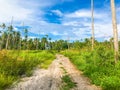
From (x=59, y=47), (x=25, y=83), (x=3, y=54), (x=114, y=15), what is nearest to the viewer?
(x=25, y=83)

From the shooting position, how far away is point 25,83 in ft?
33.5

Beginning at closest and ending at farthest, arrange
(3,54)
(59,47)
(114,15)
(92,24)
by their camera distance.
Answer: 1. (3,54)
2. (114,15)
3. (92,24)
4. (59,47)

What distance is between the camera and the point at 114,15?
1588 centimetres

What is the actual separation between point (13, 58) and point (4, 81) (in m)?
2.62

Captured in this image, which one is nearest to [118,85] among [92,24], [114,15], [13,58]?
[13,58]

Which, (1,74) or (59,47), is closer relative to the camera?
(1,74)

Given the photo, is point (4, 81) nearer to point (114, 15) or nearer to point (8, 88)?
point (8, 88)

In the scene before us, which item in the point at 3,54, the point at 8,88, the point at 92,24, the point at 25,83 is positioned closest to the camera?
the point at 8,88

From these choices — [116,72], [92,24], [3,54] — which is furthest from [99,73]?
[92,24]

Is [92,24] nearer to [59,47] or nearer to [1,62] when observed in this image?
[1,62]

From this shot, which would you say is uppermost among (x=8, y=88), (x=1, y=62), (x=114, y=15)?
(x=114, y=15)

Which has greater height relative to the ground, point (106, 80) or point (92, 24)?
point (92, 24)

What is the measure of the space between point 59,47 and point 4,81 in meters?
98.3

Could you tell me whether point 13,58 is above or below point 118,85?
above
